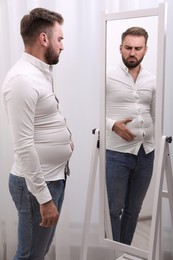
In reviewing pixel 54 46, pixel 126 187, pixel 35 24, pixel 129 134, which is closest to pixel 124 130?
pixel 129 134

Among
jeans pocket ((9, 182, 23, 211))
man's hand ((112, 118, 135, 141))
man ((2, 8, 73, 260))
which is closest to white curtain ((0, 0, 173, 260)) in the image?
man's hand ((112, 118, 135, 141))

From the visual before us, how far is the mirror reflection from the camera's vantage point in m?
1.48

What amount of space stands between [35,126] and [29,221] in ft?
1.24

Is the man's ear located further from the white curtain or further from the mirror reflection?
the white curtain

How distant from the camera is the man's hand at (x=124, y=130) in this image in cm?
156

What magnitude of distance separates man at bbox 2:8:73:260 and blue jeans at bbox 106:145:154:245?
0.29 m

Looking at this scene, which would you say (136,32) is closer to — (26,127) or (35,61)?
(35,61)

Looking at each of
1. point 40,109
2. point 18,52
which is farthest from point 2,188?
point 40,109

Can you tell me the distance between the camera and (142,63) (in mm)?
1486

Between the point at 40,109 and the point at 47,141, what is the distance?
138 mm

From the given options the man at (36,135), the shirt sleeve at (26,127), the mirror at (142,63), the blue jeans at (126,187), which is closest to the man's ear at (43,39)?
the man at (36,135)

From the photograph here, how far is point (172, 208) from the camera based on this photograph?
153cm

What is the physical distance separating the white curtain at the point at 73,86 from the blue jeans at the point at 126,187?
0.33 meters

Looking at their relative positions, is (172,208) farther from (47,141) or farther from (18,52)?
(18,52)
